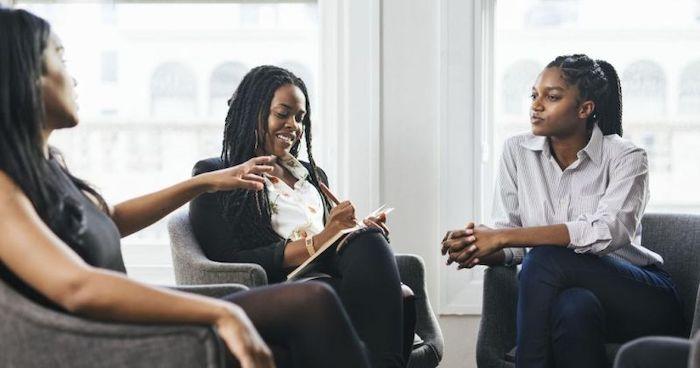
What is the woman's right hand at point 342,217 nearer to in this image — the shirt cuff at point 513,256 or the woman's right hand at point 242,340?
the shirt cuff at point 513,256

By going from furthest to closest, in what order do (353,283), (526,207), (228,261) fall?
(526,207)
(228,261)
(353,283)

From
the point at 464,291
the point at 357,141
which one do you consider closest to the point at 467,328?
the point at 464,291

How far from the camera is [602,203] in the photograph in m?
3.04

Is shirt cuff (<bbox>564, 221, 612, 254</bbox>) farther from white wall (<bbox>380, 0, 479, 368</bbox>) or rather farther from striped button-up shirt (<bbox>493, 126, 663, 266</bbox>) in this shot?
white wall (<bbox>380, 0, 479, 368</bbox>)

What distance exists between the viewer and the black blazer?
2.95 m

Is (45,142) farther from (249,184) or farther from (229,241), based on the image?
(229,241)

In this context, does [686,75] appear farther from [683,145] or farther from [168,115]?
[168,115]

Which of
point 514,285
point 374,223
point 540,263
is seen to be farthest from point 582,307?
point 374,223

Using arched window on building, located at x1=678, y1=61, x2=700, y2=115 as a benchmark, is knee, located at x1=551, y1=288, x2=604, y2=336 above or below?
below

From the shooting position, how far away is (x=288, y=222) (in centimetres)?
310

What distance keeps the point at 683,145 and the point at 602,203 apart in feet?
3.79

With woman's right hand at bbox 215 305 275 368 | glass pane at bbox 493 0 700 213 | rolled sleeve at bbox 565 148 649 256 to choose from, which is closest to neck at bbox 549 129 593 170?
rolled sleeve at bbox 565 148 649 256

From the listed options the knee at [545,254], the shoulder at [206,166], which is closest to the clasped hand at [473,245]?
the knee at [545,254]

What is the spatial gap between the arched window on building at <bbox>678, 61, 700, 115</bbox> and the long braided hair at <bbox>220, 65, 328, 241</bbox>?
5.27 ft
